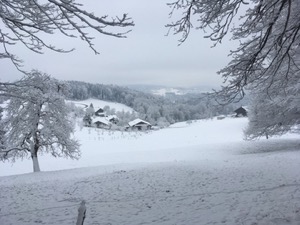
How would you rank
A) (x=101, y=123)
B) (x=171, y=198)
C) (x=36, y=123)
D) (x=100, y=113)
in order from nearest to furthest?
(x=171, y=198), (x=36, y=123), (x=101, y=123), (x=100, y=113)

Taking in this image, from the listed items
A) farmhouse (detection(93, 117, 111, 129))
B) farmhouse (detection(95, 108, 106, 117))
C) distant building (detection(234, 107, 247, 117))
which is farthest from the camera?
farmhouse (detection(95, 108, 106, 117))

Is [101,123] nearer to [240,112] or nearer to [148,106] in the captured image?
[240,112]

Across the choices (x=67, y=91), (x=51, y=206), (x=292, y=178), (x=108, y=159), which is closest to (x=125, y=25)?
(x=51, y=206)

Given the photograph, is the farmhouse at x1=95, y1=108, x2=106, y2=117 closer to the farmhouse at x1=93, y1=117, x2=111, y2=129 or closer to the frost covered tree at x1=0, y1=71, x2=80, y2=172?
the farmhouse at x1=93, y1=117, x2=111, y2=129

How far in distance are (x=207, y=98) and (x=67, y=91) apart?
1556cm

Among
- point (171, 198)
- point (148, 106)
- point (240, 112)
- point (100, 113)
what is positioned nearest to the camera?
point (171, 198)

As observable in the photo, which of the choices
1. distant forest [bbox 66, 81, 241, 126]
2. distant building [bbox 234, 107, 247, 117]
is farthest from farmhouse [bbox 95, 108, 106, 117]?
distant building [bbox 234, 107, 247, 117]

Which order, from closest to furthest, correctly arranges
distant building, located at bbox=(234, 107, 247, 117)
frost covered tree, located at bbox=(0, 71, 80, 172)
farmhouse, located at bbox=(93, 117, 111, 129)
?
frost covered tree, located at bbox=(0, 71, 80, 172)
distant building, located at bbox=(234, 107, 247, 117)
farmhouse, located at bbox=(93, 117, 111, 129)

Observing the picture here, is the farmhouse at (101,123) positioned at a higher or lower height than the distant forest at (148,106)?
lower

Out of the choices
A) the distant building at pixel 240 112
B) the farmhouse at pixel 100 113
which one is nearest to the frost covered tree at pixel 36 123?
the distant building at pixel 240 112

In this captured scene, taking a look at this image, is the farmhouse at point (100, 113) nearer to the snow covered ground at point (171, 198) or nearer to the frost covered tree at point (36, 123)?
the frost covered tree at point (36, 123)

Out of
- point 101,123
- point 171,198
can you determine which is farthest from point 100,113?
point 171,198

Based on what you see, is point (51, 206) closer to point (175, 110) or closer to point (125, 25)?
point (125, 25)

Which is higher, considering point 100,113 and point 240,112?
point 100,113
